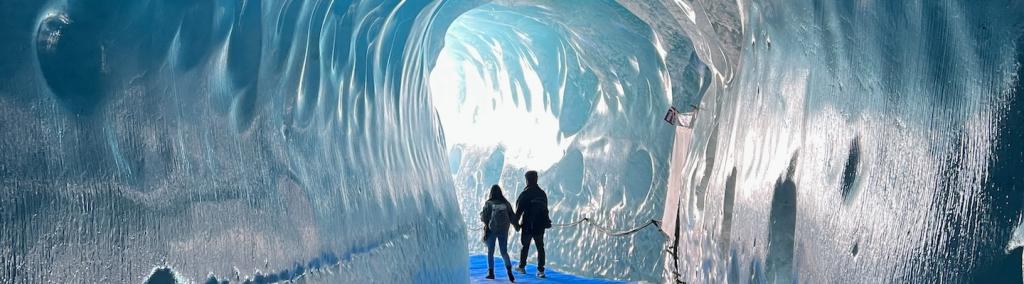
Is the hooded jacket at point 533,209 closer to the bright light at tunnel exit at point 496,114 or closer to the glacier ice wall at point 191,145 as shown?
the bright light at tunnel exit at point 496,114

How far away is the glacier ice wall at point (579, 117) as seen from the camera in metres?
12.2

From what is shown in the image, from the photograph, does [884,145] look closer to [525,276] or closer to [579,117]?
[525,276]

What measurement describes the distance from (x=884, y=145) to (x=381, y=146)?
573 cm

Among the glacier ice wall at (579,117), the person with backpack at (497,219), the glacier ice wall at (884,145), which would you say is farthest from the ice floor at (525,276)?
the glacier ice wall at (884,145)

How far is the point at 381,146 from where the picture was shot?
27.6ft

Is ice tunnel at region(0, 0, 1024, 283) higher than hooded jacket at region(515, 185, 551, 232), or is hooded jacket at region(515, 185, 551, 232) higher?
ice tunnel at region(0, 0, 1024, 283)

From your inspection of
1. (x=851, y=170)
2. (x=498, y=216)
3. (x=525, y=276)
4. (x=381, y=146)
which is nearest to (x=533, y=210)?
(x=498, y=216)

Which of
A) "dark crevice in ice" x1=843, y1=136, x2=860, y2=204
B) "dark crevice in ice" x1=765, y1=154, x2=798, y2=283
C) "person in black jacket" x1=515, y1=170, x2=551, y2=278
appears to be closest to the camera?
"dark crevice in ice" x1=843, y1=136, x2=860, y2=204

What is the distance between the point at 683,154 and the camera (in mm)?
10656

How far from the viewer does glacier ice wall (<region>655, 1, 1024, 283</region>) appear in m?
2.41

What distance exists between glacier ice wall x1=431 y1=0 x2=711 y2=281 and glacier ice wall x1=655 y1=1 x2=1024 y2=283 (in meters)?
5.85

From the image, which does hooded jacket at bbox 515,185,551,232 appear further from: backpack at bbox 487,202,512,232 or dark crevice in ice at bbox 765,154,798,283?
dark crevice in ice at bbox 765,154,798,283

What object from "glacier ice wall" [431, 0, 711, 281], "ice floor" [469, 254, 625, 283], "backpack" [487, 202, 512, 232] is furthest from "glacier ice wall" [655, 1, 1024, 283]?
"ice floor" [469, 254, 625, 283]

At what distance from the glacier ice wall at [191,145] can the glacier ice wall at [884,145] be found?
2.17 m
